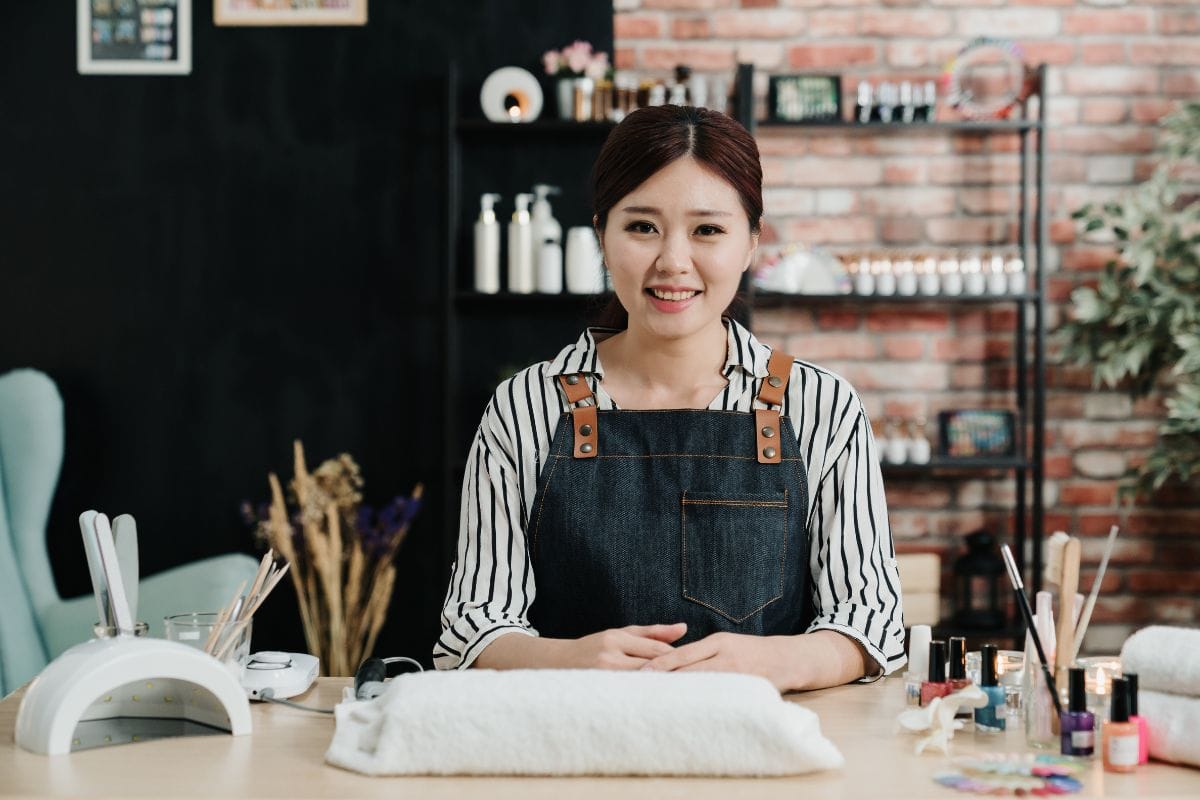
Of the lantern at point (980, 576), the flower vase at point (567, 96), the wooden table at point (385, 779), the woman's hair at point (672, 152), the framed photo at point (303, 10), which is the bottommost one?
the lantern at point (980, 576)

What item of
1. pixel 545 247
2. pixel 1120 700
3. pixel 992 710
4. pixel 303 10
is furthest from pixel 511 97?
pixel 1120 700

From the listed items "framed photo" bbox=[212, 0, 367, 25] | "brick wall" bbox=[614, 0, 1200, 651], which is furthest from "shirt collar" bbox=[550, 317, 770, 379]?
"framed photo" bbox=[212, 0, 367, 25]

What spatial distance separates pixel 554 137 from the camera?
359cm

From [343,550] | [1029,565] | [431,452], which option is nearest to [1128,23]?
[1029,565]

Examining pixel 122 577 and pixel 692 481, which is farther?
pixel 692 481

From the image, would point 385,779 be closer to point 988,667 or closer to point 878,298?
point 988,667

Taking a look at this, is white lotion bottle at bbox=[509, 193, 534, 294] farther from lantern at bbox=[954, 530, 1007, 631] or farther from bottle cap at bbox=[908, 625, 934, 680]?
bottle cap at bbox=[908, 625, 934, 680]

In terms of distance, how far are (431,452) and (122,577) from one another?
2397 millimetres

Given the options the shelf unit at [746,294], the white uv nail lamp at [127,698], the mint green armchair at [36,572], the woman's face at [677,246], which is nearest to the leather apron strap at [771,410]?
the woman's face at [677,246]

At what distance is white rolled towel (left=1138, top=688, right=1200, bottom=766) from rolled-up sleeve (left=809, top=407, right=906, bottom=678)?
0.38m

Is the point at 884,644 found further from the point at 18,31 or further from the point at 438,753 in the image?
the point at 18,31

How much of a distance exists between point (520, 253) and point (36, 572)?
1489 millimetres

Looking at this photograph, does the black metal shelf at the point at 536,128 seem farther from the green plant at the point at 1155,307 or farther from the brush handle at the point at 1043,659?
the brush handle at the point at 1043,659

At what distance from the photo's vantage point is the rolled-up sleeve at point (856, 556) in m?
1.44
